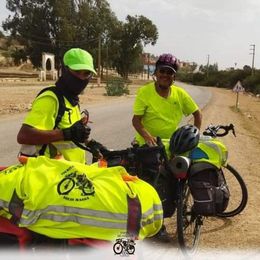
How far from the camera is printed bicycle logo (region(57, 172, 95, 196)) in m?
2.52

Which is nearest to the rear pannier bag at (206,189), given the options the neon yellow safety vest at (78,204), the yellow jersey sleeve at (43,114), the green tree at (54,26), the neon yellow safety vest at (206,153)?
the neon yellow safety vest at (206,153)

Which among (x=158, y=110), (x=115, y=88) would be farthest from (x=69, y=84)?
(x=115, y=88)

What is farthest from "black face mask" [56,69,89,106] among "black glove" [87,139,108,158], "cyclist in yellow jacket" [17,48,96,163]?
"black glove" [87,139,108,158]

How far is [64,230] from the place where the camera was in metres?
2.51

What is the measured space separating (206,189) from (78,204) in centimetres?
187

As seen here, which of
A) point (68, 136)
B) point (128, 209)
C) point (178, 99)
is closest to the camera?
point (128, 209)

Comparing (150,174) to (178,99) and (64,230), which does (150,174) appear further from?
(64,230)

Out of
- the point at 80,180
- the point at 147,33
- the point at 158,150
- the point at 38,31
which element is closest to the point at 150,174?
the point at 158,150

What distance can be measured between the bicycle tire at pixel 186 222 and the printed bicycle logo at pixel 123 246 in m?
1.65

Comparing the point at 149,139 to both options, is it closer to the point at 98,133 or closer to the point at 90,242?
the point at 90,242

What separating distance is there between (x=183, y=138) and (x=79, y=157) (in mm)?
920

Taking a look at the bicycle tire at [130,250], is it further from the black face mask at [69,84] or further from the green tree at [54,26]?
the green tree at [54,26]

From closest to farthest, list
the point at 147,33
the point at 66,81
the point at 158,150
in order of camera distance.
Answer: the point at 66,81
the point at 158,150
the point at 147,33

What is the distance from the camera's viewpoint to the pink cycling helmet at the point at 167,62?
15.7 feet
